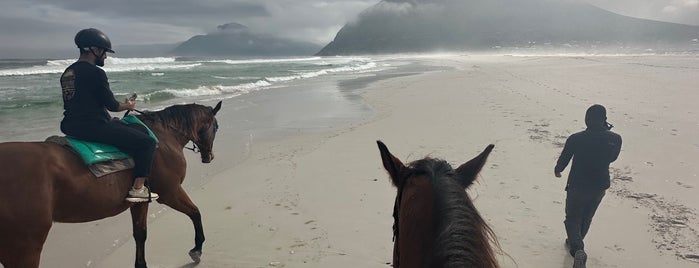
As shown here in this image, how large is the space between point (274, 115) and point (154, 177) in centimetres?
999

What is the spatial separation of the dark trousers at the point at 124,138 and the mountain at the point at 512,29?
399ft

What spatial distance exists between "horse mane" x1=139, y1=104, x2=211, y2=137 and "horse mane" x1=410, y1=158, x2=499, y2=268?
407 cm

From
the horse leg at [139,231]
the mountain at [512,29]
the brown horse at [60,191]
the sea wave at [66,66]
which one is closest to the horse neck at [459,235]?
the brown horse at [60,191]

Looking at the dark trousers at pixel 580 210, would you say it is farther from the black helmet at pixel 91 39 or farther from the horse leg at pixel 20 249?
the black helmet at pixel 91 39

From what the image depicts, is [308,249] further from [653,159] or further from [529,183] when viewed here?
[653,159]

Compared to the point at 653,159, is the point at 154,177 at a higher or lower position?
higher

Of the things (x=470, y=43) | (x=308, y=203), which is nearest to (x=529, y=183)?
(x=308, y=203)

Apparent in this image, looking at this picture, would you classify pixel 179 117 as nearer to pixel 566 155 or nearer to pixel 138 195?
pixel 138 195

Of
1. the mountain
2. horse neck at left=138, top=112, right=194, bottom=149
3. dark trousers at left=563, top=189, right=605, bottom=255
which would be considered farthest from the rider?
the mountain

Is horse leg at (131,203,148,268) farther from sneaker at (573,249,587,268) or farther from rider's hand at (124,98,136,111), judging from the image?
sneaker at (573,249,587,268)

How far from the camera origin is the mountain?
120875 millimetres

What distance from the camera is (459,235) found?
1.60 metres

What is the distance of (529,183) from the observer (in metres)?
6.62

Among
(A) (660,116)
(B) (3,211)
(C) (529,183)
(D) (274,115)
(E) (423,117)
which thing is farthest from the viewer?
(D) (274,115)
